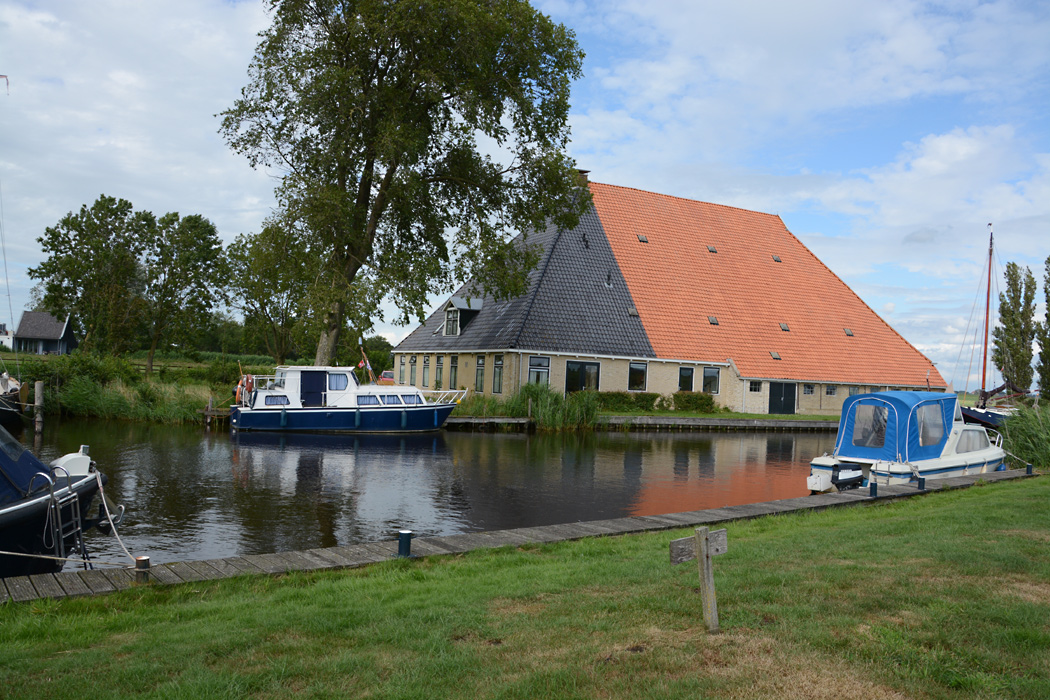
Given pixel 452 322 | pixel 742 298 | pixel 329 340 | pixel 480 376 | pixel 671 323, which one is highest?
pixel 742 298

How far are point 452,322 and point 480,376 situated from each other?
4.24m

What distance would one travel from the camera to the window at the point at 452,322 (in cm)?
3578

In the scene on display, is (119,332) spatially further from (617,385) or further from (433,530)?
(433,530)

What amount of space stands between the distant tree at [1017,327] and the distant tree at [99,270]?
46.7 metres

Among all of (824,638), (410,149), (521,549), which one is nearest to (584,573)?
(521,549)

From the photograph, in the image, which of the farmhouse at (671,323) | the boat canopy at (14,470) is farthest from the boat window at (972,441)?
the farmhouse at (671,323)

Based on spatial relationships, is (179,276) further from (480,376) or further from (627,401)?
(627,401)

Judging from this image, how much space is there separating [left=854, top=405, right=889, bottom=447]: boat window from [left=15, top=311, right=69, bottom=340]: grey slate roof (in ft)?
246

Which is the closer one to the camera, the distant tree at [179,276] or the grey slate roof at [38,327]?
the distant tree at [179,276]

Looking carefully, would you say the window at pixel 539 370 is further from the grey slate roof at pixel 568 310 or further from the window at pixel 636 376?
the window at pixel 636 376

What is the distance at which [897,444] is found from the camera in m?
15.2

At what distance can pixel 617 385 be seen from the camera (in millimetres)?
33031

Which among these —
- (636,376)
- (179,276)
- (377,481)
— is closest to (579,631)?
(377,481)

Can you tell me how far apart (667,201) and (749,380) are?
37.7 ft
